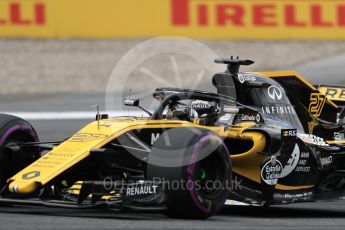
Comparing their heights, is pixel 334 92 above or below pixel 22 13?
below

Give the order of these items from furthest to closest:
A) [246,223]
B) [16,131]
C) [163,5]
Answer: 1. [163,5]
2. [16,131]
3. [246,223]

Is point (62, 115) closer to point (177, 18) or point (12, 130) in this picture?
point (177, 18)

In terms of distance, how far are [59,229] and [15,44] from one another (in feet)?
67.3

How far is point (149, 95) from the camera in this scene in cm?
1031

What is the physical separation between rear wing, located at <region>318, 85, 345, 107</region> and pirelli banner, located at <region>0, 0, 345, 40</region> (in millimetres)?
13284

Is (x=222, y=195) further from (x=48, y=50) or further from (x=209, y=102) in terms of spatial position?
(x=48, y=50)

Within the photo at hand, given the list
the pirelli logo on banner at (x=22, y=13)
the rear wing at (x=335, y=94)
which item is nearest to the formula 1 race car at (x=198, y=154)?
the rear wing at (x=335, y=94)

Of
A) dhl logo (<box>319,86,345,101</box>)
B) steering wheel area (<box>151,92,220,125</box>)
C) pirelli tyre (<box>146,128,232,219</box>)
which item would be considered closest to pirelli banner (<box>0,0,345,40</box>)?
dhl logo (<box>319,86,345,101</box>)

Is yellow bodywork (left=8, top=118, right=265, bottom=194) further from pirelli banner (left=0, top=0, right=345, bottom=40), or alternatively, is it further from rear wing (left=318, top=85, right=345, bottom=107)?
pirelli banner (left=0, top=0, right=345, bottom=40)

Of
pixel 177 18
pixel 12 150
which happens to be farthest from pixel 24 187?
pixel 177 18

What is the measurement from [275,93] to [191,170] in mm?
2347

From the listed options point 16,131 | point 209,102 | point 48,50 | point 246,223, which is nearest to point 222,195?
point 246,223

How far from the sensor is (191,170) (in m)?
8.54

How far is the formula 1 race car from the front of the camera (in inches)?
341
